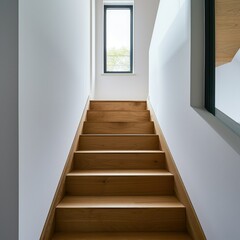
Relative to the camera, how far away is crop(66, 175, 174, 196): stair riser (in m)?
2.32

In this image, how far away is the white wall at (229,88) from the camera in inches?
66.6

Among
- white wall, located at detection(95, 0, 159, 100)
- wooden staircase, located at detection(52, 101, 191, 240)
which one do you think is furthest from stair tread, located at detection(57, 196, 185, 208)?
white wall, located at detection(95, 0, 159, 100)

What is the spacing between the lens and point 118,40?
17.6 feet

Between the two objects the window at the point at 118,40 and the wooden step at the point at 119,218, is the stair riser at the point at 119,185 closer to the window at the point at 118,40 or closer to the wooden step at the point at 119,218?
the wooden step at the point at 119,218

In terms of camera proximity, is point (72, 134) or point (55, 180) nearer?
point (55, 180)

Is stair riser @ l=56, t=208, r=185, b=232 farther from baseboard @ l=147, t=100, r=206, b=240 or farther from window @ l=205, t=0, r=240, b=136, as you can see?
window @ l=205, t=0, r=240, b=136

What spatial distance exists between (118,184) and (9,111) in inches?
50.4

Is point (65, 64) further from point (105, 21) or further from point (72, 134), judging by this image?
point (105, 21)

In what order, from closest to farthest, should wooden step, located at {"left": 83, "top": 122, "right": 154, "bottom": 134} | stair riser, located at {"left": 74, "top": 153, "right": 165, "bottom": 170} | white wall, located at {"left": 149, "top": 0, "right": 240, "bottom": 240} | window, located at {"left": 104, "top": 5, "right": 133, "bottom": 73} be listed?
white wall, located at {"left": 149, "top": 0, "right": 240, "bottom": 240}, stair riser, located at {"left": 74, "top": 153, "right": 165, "bottom": 170}, wooden step, located at {"left": 83, "top": 122, "right": 154, "bottom": 134}, window, located at {"left": 104, "top": 5, "right": 133, "bottom": 73}

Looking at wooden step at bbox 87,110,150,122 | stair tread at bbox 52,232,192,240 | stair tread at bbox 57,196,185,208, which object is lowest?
stair tread at bbox 52,232,192,240

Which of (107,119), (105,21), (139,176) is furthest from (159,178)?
(105,21)

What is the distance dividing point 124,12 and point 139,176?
155 inches

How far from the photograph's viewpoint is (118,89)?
517cm

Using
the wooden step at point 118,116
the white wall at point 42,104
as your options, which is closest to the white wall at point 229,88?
the white wall at point 42,104
